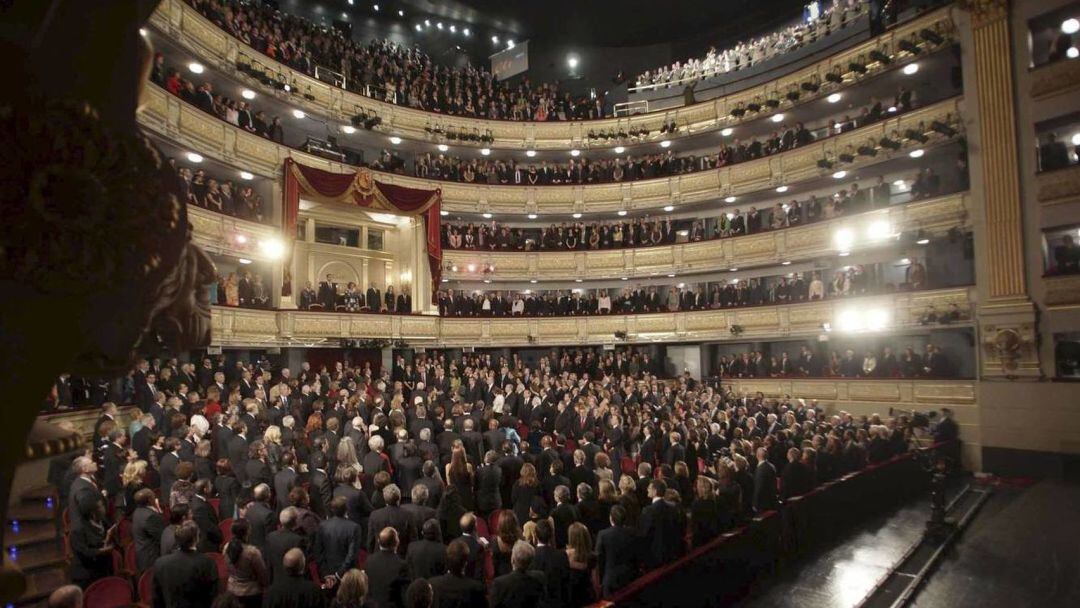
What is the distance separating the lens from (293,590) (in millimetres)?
4469

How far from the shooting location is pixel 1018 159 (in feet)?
51.8

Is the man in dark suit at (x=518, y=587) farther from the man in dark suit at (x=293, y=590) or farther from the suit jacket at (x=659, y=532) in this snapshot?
the suit jacket at (x=659, y=532)

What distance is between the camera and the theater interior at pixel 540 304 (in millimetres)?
1200

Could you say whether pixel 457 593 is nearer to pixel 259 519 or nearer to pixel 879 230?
pixel 259 519

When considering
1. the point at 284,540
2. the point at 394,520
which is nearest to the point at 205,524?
the point at 284,540

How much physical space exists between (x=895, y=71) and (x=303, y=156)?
18634 mm

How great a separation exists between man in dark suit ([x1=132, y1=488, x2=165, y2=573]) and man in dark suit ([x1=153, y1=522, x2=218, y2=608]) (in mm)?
1168

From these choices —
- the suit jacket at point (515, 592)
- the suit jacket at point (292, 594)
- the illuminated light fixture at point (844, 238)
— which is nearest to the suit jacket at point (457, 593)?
the suit jacket at point (515, 592)

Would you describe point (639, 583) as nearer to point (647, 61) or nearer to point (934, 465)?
point (934, 465)

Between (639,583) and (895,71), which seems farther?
(895,71)

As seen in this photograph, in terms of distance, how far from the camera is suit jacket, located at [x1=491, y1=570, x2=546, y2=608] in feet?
15.8

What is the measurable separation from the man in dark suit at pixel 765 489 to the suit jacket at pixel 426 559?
508 cm

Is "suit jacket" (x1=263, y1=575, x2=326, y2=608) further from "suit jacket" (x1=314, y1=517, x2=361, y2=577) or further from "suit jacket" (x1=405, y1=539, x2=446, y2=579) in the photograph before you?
"suit jacket" (x1=314, y1=517, x2=361, y2=577)

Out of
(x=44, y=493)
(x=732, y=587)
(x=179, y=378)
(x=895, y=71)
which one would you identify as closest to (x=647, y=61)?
(x=895, y=71)
